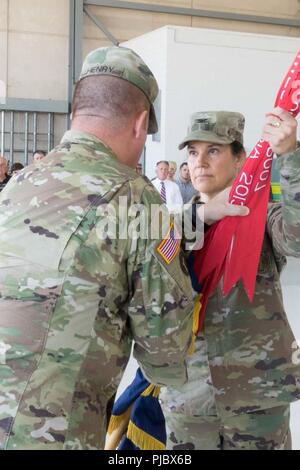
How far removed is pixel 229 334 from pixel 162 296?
1.70 ft

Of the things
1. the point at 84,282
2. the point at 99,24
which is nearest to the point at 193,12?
the point at 99,24

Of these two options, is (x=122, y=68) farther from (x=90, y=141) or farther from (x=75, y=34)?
(x=75, y=34)

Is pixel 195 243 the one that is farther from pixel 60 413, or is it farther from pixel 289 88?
pixel 60 413

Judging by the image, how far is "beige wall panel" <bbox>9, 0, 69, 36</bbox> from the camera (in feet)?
38.7

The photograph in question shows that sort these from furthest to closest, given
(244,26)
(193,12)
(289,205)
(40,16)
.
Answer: (244,26) → (193,12) → (40,16) → (289,205)

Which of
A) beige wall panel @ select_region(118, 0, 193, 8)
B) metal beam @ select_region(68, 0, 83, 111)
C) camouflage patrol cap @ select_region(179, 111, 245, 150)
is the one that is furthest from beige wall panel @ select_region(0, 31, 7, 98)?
camouflage patrol cap @ select_region(179, 111, 245, 150)

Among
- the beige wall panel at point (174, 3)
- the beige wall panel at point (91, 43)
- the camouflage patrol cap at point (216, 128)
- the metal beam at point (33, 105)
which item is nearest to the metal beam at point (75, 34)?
the beige wall panel at point (91, 43)

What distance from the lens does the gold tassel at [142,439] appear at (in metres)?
1.85

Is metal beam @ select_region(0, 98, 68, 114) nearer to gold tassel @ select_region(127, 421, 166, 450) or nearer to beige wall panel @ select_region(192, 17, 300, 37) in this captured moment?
beige wall panel @ select_region(192, 17, 300, 37)

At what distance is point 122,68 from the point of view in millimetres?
1354

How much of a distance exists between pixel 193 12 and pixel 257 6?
1472mm

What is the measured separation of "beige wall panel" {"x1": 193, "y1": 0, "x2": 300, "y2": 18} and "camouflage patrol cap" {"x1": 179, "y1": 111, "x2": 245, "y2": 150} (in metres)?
11.5

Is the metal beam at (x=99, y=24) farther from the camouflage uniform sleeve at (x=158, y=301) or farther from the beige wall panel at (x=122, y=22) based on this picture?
the camouflage uniform sleeve at (x=158, y=301)

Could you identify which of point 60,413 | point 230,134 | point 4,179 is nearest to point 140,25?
point 4,179
